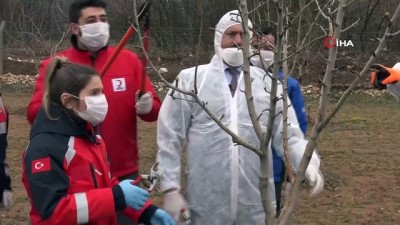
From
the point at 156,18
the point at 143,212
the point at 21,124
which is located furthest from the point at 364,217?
the point at 156,18

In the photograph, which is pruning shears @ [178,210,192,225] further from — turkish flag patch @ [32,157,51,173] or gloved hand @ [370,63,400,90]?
gloved hand @ [370,63,400,90]

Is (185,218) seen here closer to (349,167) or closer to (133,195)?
(133,195)

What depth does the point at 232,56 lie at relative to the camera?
3953 mm

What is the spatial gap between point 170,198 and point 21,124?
1030 cm

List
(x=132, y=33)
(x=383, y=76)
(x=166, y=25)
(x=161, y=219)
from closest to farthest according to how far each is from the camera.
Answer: (x=161, y=219) < (x=383, y=76) < (x=132, y=33) < (x=166, y=25)

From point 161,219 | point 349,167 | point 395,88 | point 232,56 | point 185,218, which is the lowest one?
point 349,167

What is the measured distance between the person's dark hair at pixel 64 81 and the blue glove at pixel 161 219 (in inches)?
25.1

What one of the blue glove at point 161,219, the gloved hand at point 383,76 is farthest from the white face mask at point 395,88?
the blue glove at point 161,219

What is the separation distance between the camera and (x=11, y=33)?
26.5 metres

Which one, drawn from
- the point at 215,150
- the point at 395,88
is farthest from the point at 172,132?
the point at 395,88

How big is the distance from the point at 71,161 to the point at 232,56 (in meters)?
1.10

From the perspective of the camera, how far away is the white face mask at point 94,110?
10.9 feet

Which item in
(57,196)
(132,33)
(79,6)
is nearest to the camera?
(57,196)

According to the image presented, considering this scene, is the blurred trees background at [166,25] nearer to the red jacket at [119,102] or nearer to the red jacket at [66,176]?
the red jacket at [119,102]
